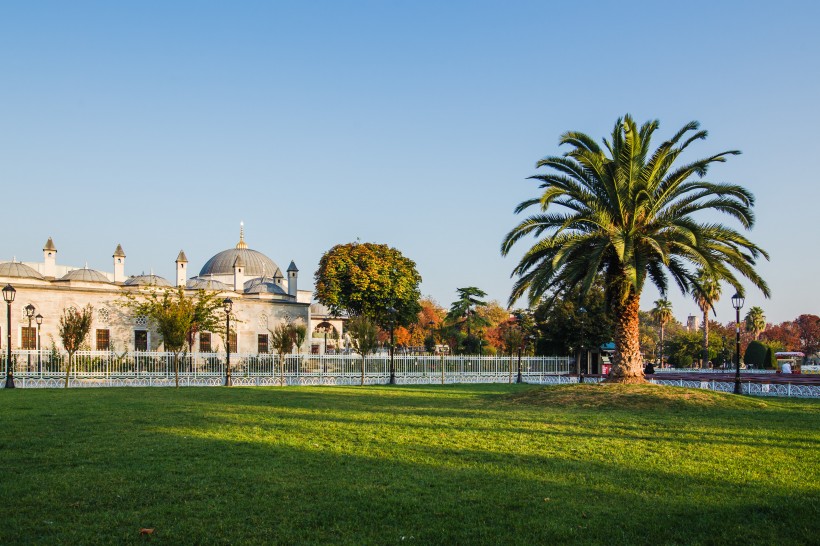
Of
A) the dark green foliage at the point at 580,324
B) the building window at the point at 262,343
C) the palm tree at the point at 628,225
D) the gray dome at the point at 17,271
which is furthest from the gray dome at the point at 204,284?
the palm tree at the point at 628,225

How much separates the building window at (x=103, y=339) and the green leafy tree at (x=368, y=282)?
1389 cm

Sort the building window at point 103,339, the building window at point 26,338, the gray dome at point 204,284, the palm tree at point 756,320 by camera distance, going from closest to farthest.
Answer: the building window at point 26,338 < the building window at point 103,339 < the gray dome at point 204,284 < the palm tree at point 756,320

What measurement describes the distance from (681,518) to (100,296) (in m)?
43.0

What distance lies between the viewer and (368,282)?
45938 millimetres

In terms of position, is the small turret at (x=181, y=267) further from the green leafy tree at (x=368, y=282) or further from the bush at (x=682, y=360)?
the bush at (x=682, y=360)

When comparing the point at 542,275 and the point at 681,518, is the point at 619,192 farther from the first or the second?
the point at 681,518

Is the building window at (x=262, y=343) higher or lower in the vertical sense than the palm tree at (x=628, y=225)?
lower

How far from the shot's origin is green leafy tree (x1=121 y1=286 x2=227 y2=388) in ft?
89.2

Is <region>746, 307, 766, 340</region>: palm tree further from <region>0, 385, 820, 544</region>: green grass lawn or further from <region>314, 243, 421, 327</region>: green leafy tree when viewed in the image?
<region>0, 385, 820, 544</region>: green grass lawn

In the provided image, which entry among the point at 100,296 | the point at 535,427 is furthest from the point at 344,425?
the point at 100,296

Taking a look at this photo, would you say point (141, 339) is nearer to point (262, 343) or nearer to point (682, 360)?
point (262, 343)

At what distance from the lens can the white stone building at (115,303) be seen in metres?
39.8

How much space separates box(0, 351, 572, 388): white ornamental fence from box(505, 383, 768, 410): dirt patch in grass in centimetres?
1401

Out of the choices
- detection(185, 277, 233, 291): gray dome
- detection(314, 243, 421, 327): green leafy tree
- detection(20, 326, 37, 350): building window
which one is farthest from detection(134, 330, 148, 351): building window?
detection(314, 243, 421, 327): green leafy tree
